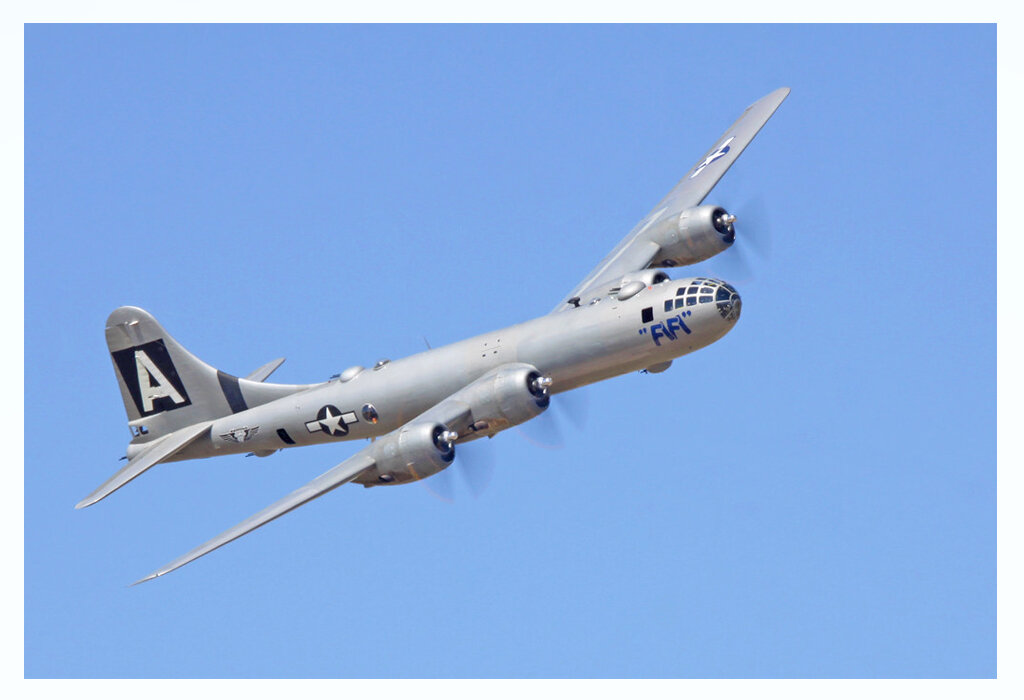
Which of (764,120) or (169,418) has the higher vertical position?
(764,120)

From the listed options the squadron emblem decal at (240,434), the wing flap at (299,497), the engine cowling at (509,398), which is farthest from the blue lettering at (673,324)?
the squadron emblem decal at (240,434)

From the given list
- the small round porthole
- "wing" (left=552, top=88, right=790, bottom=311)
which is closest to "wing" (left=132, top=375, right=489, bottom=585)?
the small round porthole

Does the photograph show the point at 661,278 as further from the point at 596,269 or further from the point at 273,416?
the point at 273,416

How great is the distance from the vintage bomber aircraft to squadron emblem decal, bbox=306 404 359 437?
0.05 metres

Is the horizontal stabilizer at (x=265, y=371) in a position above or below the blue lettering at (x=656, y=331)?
above

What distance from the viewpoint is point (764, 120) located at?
5616 cm

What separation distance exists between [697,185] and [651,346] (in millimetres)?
11684

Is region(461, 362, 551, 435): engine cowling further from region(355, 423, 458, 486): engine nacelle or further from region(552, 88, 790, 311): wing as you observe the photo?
region(552, 88, 790, 311): wing

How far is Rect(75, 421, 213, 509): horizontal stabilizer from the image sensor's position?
49688 mm

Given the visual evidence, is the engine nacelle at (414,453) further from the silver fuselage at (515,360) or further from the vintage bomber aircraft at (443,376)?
the silver fuselage at (515,360)

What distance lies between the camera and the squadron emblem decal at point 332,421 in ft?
158

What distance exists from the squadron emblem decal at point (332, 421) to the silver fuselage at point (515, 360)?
48mm

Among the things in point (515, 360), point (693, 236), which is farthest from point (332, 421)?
point (693, 236)

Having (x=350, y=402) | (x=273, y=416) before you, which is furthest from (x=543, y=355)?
(x=273, y=416)
